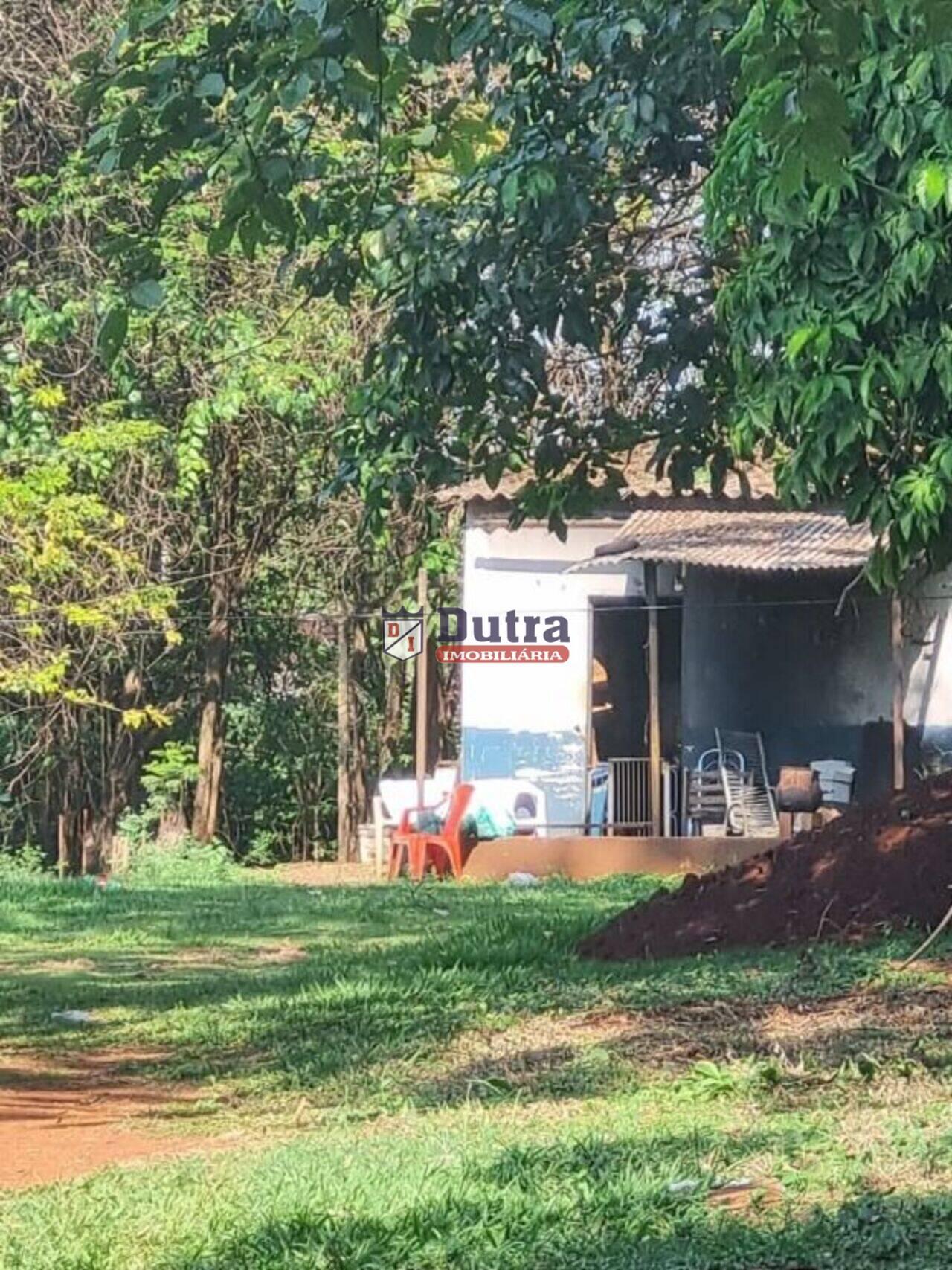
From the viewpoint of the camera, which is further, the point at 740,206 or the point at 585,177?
the point at 585,177

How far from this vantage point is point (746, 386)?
26.0ft

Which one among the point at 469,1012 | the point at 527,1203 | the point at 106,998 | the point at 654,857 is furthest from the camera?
the point at 654,857

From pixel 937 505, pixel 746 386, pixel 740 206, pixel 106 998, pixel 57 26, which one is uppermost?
pixel 57 26

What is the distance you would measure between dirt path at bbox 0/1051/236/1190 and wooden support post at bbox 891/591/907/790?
9451 mm

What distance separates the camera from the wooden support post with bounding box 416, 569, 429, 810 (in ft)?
59.8

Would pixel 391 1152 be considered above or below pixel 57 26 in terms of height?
below

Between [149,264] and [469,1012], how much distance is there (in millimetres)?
5079

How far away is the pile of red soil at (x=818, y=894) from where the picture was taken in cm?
963

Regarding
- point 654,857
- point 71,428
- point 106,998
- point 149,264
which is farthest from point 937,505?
point 71,428

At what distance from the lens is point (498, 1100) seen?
686cm

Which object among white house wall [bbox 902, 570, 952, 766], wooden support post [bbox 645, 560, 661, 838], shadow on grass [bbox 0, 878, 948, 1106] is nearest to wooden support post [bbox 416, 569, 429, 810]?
wooden support post [bbox 645, 560, 661, 838]

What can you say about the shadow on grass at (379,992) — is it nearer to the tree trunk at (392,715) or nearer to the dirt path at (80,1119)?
the dirt path at (80,1119)

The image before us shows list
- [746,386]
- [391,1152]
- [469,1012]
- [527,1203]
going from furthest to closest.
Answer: [469,1012] < [746,386] < [391,1152] < [527,1203]

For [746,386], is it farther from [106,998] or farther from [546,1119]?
[106,998]
